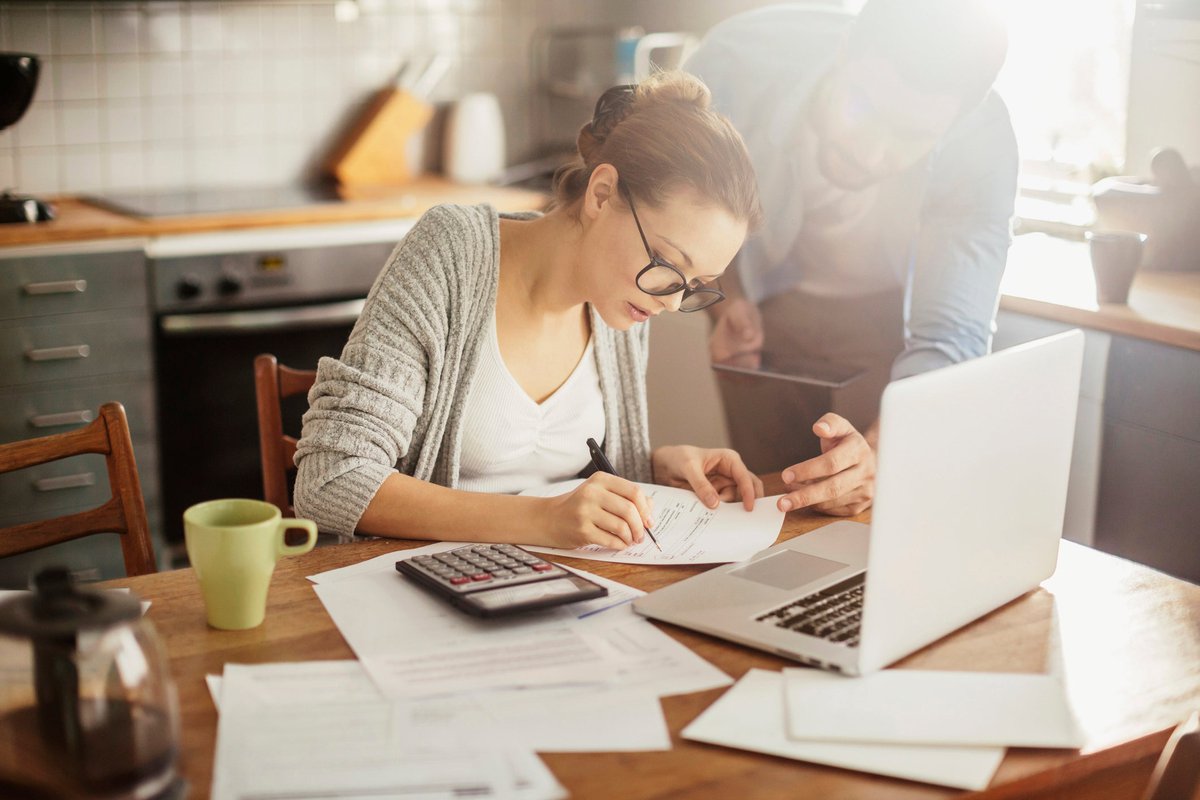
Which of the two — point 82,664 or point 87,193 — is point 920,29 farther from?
point 87,193

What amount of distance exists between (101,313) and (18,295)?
0.17 metres

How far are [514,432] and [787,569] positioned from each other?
51cm

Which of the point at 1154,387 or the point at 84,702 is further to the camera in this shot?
the point at 1154,387

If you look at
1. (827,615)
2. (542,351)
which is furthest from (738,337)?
(827,615)

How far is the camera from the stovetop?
291 cm

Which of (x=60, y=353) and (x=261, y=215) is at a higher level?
(x=261, y=215)

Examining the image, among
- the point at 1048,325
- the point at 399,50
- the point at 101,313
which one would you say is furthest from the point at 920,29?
the point at 399,50

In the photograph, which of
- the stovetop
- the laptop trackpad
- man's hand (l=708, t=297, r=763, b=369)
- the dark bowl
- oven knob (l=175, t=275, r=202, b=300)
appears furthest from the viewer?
the stovetop

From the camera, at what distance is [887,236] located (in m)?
2.28

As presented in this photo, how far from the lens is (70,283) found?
2.65 metres

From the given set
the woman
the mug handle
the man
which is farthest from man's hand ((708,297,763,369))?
the mug handle

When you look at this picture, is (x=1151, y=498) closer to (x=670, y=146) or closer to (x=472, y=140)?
(x=670, y=146)

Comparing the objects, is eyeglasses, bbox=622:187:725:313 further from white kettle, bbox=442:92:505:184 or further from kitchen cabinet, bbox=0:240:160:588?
white kettle, bbox=442:92:505:184

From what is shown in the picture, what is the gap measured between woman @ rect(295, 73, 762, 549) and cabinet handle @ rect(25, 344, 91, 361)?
1422mm
